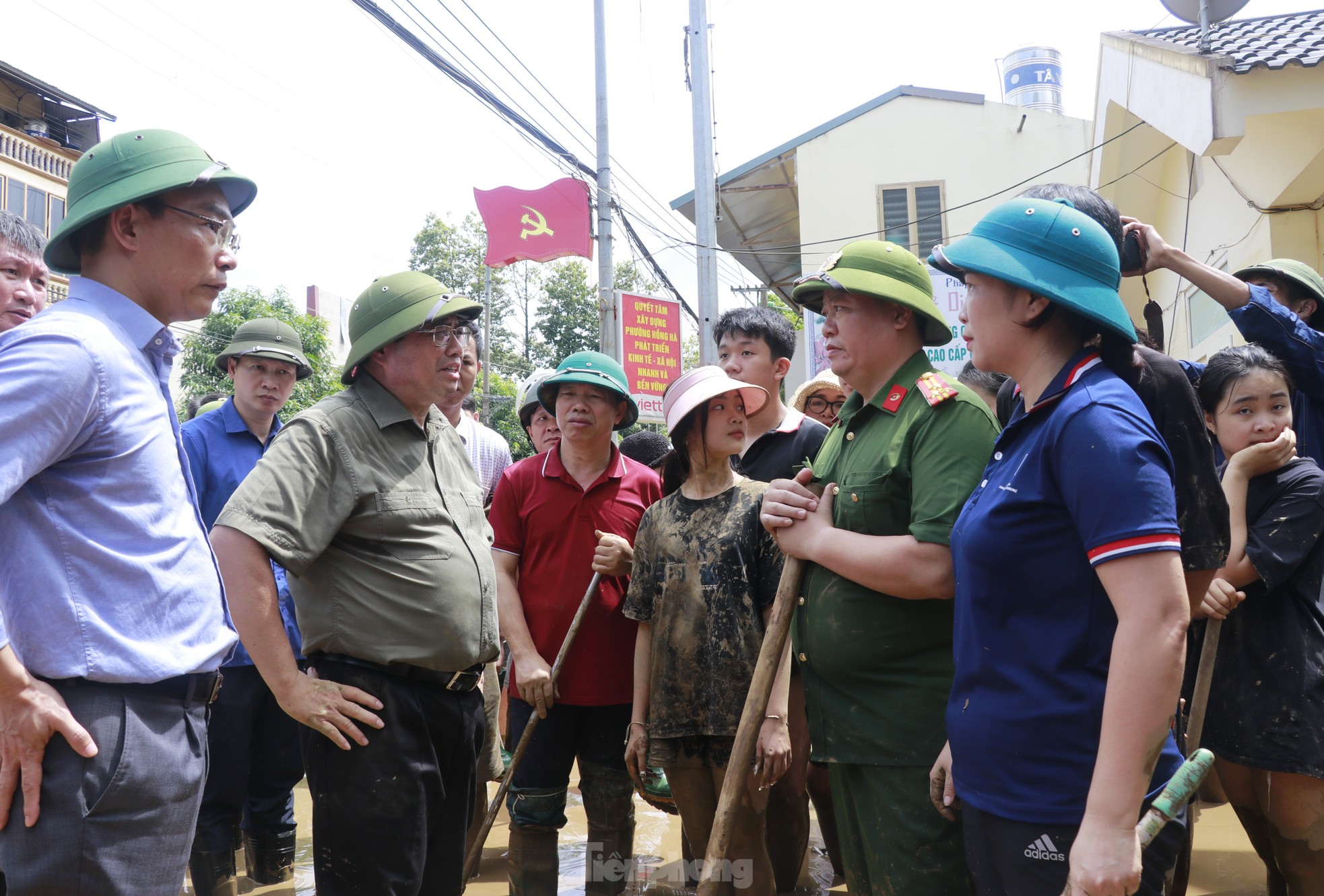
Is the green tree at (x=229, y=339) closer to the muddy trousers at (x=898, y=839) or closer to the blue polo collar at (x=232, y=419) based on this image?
the blue polo collar at (x=232, y=419)

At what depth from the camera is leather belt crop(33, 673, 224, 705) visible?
1743 mm

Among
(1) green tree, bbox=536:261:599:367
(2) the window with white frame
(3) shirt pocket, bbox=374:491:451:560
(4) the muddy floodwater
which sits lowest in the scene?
(4) the muddy floodwater

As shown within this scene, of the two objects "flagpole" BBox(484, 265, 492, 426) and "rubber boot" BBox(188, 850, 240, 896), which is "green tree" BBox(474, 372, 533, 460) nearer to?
"flagpole" BBox(484, 265, 492, 426)

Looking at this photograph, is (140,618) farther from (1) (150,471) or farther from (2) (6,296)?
(2) (6,296)

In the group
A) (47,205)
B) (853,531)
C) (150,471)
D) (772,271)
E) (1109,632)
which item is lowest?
(1109,632)

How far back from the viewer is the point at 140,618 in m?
1.81

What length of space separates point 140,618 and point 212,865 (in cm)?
250

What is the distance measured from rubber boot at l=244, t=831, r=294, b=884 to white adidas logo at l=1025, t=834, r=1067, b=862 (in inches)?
142

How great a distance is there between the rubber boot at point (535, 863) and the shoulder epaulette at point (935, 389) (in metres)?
2.27

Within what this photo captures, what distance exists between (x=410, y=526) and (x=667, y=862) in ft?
8.50

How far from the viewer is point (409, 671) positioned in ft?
8.49

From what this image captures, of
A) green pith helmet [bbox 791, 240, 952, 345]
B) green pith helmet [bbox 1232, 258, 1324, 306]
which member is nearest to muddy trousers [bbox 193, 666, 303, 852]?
green pith helmet [bbox 791, 240, 952, 345]

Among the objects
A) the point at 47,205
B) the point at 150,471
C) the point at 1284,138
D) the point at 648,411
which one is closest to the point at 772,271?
the point at 648,411

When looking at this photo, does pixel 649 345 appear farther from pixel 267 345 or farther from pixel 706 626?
pixel 706 626
